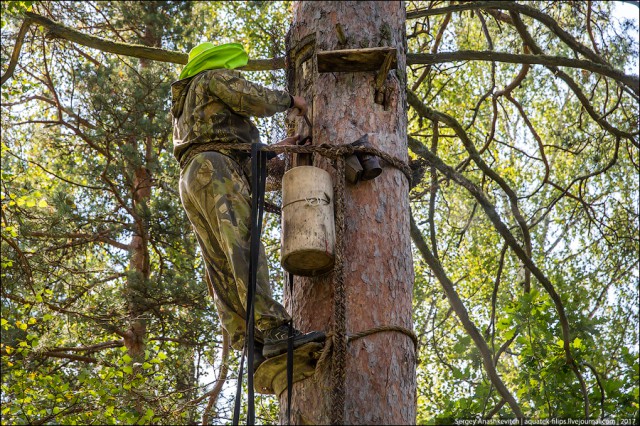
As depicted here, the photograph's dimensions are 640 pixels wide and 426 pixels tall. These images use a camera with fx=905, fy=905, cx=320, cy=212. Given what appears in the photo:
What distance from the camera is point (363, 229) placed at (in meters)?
3.70

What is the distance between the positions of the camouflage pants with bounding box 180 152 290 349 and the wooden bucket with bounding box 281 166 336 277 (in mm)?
295

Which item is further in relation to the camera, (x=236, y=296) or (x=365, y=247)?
(x=236, y=296)

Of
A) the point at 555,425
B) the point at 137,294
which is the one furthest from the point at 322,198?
the point at 137,294

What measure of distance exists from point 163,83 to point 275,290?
275cm

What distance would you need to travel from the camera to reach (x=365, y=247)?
365 cm

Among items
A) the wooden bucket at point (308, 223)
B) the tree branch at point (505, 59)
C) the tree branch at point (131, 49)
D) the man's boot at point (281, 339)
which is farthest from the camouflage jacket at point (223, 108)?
the tree branch at point (505, 59)

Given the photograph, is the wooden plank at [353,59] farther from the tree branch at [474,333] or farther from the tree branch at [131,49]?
the tree branch at [474,333]

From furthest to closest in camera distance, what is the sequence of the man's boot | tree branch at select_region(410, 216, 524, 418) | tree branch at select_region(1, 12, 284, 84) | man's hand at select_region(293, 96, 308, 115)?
1. tree branch at select_region(1, 12, 284, 84)
2. tree branch at select_region(410, 216, 524, 418)
3. man's hand at select_region(293, 96, 308, 115)
4. the man's boot

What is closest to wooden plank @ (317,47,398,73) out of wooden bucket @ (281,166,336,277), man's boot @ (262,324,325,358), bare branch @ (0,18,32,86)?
wooden bucket @ (281,166,336,277)

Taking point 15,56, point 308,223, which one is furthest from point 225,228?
point 15,56

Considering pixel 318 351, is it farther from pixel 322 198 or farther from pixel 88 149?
pixel 88 149

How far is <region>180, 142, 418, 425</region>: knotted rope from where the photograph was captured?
10.7ft

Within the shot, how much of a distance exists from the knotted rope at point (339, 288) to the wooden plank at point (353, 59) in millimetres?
429

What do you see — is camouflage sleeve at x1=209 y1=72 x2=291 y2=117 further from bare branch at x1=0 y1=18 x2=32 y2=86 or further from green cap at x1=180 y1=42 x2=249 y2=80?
bare branch at x1=0 y1=18 x2=32 y2=86
